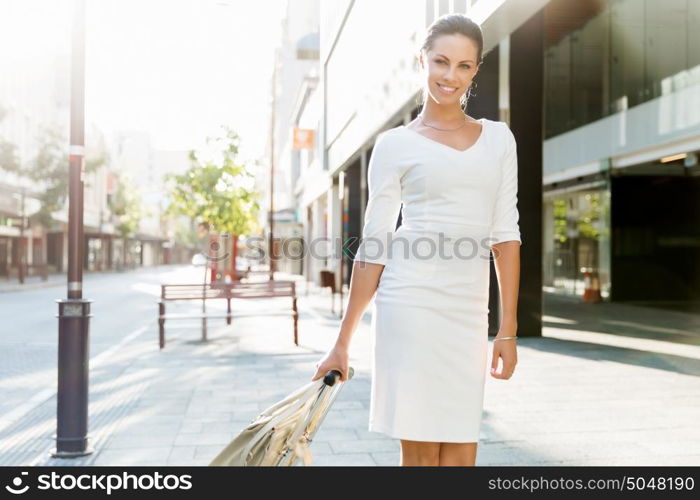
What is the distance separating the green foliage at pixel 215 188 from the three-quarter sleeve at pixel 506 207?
18079mm

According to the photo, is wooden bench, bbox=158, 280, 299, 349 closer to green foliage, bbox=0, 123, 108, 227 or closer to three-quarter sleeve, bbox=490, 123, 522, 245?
three-quarter sleeve, bbox=490, 123, 522, 245

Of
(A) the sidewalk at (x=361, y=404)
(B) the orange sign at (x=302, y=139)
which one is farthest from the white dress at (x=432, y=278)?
(B) the orange sign at (x=302, y=139)

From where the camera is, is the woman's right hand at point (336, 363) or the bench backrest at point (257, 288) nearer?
the woman's right hand at point (336, 363)

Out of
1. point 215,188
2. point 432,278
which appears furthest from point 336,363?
point 215,188

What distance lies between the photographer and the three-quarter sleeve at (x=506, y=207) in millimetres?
2152

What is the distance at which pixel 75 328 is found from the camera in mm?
4621

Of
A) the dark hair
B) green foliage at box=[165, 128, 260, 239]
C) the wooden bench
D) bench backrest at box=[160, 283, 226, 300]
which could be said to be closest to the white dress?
the dark hair

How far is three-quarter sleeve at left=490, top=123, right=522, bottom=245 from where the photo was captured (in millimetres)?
2152

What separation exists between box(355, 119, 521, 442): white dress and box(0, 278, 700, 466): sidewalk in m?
2.37

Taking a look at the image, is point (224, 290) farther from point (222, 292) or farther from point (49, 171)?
point (49, 171)

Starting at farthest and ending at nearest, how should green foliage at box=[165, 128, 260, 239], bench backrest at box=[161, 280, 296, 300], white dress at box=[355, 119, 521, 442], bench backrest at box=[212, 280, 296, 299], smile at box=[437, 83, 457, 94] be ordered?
1. green foliage at box=[165, 128, 260, 239]
2. bench backrest at box=[212, 280, 296, 299]
3. bench backrest at box=[161, 280, 296, 300]
4. smile at box=[437, 83, 457, 94]
5. white dress at box=[355, 119, 521, 442]
